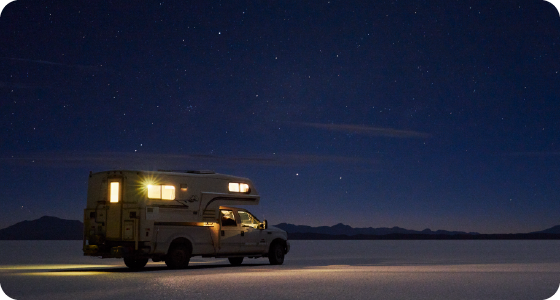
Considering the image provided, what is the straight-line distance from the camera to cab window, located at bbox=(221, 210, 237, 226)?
23.7 m

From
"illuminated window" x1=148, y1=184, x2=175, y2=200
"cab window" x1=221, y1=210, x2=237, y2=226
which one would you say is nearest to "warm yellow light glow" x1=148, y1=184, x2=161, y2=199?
"illuminated window" x1=148, y1=184, x2=175, y2=200

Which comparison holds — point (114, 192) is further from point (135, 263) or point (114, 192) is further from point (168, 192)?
point (135, 263)

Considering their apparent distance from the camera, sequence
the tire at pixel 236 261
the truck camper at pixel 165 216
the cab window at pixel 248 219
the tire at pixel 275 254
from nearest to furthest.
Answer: the truck camper at pixel 165 216, the cab window at pixel 248 219, the tire at pixel 275 254, the tire at pixel 236 261

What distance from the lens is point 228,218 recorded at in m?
23.9

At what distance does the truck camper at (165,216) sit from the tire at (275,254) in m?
1.15

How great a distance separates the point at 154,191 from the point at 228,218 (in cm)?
337

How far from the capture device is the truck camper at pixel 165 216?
21.2m

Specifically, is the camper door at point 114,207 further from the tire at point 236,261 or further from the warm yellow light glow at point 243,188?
the tire at point 236,261

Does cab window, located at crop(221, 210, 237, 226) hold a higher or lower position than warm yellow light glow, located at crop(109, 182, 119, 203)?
lower

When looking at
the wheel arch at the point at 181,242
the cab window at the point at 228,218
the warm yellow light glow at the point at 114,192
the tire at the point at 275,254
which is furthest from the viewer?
the tire at the point at 275,254

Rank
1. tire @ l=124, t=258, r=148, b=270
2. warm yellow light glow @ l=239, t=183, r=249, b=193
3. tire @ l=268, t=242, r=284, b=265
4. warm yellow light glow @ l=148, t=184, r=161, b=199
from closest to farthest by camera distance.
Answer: warm yellow light glow @ l=148, t=184, r=161, b=199, tire @ l=124, t=258, r=148, b=270, warm yellow light glow @ l=239, t=183, r=249, b=193, tire @ l=268, t=242, r=284, b=265

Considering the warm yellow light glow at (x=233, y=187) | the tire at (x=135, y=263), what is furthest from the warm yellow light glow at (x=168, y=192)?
the tire at (x=135, y=263)

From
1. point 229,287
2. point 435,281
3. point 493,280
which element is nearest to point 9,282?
point 229,287

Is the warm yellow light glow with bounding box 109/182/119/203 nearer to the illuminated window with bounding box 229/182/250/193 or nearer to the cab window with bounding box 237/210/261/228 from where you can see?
the illuminated window with bounding box 229/182/250/193
